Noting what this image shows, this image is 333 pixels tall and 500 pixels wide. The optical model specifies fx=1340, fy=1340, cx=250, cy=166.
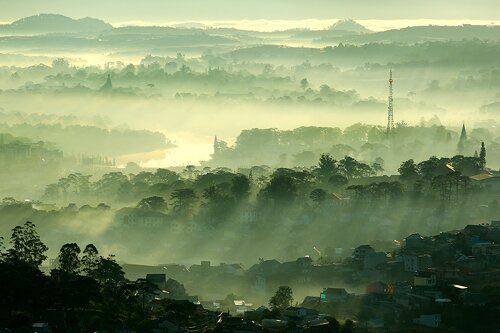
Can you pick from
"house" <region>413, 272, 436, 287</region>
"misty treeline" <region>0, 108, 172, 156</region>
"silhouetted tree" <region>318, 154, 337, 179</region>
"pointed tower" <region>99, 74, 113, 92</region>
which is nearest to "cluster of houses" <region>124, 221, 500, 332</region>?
"house" <region>413, 272, 436, 287</region>

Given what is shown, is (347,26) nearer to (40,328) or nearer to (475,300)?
(475,300)

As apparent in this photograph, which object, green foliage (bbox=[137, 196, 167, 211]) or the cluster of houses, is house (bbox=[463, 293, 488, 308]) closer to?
the cluster of houses

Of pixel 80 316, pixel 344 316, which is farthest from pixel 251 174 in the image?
pixel 80 316

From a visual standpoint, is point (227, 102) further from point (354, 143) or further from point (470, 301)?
point (470, 301)

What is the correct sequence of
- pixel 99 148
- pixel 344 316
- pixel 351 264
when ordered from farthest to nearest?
pixel 99 148, pixel 351 264, pixel 344 316

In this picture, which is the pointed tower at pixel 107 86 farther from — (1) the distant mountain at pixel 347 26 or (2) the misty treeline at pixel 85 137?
(1) the distant mountain at pixel 347 26
